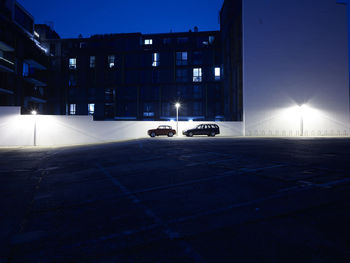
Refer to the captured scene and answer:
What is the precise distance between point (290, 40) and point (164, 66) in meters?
20.9

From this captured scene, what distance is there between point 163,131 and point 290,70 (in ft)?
61.7

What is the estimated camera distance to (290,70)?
28.3m

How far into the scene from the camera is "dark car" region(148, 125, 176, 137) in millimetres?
26114

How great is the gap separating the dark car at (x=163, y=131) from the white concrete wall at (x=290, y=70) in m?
10.0

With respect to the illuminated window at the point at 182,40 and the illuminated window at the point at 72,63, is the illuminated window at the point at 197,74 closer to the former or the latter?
the illuminated window at the point at 182,40

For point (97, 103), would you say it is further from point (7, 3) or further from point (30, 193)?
point (30, 193)

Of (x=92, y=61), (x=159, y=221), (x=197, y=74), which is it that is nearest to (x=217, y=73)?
(x=197, y=74)

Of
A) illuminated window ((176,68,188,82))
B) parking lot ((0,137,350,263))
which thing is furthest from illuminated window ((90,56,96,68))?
parking lot ((0,137,350,263))

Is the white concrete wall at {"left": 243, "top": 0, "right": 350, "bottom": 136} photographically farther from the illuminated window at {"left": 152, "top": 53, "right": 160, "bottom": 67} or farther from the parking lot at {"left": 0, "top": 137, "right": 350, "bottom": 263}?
the parking lot at {"left": 0, "top": 137, "right": 350, "bottom": 263}

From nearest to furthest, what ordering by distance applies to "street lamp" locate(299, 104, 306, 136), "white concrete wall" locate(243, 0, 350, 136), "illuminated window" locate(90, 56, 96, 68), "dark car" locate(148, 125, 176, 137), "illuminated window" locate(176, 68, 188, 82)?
"dark car" locate(148, 125, 176, 137), "street lamp" locate(299, 104, 306, 136), "white concrete wall" locate(243, 0, 350, 136), "illuminated window" locate(176, 68, 188, 82), "illuminated window" locate(90, 56, 96, 68)

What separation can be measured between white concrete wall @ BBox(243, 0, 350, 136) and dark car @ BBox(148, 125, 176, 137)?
32.9ft

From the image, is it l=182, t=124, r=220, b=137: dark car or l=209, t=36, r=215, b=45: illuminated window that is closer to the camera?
l=182, t=124, r=220, b=137: dark car

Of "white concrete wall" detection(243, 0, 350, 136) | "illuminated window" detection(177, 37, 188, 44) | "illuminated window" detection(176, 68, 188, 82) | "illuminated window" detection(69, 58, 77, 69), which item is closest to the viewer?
"white concrete wall" detection(243, 0, 350, 136)

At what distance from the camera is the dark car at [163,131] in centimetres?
2611
